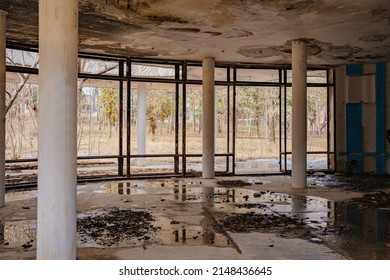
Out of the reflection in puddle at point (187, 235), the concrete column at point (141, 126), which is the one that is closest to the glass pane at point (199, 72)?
the concrete column at point (141, 126)

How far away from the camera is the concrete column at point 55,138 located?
12.0 feet

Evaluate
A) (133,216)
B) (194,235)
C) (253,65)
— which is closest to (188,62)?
(253,65)

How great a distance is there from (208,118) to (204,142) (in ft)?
2.38

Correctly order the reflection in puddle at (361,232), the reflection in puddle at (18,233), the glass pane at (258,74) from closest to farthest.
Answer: the reflection in puddle at (361,232)
the reflection in puddle at (18,233)
the glass pane at (258,74)

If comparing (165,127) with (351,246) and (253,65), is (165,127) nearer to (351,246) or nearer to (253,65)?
(253,65)

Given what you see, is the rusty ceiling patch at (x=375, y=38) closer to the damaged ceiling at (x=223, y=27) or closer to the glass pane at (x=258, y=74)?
the damaged ceiling at (x=223, y=27)

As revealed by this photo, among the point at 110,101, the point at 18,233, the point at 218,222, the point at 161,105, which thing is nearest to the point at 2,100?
the point at 18,233

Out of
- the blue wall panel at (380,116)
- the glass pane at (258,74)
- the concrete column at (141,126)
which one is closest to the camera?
the blue wall panel at (380,116)

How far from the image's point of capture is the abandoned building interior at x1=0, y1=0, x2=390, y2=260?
3.75m

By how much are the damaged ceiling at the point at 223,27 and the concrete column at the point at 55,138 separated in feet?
10.4

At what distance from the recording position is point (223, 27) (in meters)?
8.23

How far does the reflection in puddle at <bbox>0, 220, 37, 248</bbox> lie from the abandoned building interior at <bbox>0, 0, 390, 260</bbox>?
0.09ft

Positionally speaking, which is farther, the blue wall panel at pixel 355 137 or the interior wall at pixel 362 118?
the blue wall panel at pixel 355 137

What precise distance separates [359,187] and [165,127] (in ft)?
79.4
